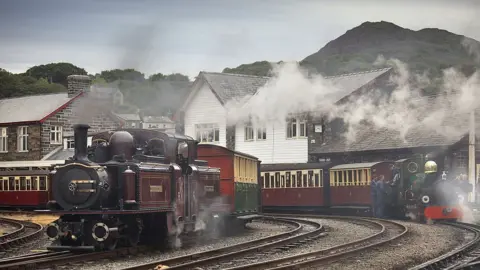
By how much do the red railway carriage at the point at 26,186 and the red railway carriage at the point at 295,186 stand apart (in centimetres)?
1110

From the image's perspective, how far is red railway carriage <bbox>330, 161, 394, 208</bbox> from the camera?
93.2 feet

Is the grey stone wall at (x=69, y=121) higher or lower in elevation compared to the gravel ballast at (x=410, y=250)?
higher

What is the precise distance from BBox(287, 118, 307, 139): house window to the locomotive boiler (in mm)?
22552

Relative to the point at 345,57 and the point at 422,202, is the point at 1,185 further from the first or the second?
the point at 345,57

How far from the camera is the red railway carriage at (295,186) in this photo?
3089 centimetres

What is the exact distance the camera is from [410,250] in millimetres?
15570

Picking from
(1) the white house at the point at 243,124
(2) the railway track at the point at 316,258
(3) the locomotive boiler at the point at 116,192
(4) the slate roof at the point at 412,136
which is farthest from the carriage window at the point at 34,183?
(2) the railway track at the point at 316,258

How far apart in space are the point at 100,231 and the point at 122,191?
937 mm

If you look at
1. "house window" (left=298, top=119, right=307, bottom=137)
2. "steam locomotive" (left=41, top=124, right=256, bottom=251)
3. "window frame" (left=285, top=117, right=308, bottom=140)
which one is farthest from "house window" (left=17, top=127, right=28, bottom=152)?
"steam locomotive" (left=41, top=124, right=256, bottom=251)

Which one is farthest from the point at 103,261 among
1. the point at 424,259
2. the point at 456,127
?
the point at 456,127

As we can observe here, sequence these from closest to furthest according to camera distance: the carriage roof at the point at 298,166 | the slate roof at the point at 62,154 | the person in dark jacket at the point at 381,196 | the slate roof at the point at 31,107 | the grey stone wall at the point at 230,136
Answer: the person in dark jacket at the point at 381,196, the carriage roof at the point at 298,166, the grey stone wall at the point at 230,136, the slate roof at the point at 62,154, the slate roof at the point at 31,107

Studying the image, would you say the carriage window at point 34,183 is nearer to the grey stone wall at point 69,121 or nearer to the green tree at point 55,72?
the grey stone wall at point 69,121

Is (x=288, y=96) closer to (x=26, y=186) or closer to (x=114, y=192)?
(x=26, y=186)

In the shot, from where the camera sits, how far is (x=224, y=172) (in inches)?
824
